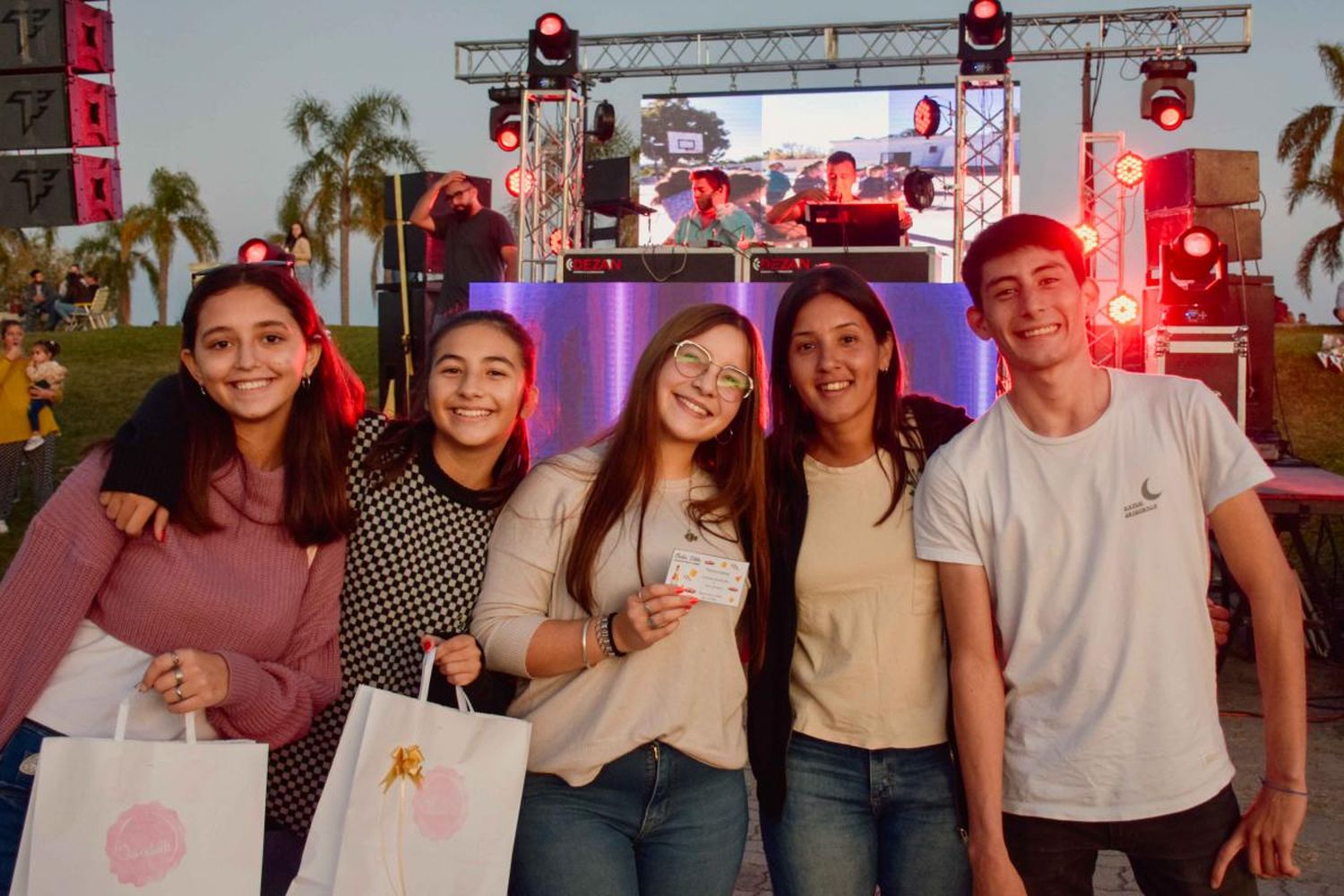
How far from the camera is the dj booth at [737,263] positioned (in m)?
7.16

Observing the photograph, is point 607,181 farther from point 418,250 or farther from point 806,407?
point 806,407

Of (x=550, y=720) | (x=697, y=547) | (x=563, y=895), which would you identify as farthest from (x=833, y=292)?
(x=563, y=895)

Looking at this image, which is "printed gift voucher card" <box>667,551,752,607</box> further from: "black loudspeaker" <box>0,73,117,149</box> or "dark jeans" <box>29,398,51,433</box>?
"dark jeans" <box>29,398,51,433</box>

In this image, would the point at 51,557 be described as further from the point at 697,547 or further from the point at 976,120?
the point at 976,120

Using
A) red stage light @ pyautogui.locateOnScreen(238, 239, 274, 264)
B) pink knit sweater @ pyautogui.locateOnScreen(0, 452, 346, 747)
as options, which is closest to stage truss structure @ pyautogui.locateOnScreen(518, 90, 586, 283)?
red stage light @ pyautogui.locateOnScreen(238, 239, 274, 264)

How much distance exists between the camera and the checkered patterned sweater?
2141 mm

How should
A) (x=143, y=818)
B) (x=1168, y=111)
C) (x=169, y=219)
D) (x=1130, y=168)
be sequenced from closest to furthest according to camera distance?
(x=143, y=818) < (x=1130, y=168) < (x=1168, y=111) < (x=169, y=219)

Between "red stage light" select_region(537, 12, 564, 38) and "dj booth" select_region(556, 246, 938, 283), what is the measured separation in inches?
140

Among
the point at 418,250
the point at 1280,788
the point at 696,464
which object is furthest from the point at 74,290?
the point at 1280,788

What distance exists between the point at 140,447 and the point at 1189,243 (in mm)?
7117

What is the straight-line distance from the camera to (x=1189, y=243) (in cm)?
740

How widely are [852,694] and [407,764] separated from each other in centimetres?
84

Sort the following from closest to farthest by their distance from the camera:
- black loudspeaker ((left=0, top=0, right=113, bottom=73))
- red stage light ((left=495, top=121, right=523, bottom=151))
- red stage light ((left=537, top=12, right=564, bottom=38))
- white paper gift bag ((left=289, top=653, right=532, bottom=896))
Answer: white paper gift bag ((left=289, top=653, right=532, bottom=896))
black loudspeaker ((left=0, top=0, right=113, bottom=73))
red stage light ((left=537, top=12, right=564, bottom=38))
red stage light ((left=495, top=121, right=523, bottom=151))

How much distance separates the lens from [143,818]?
1777mm
